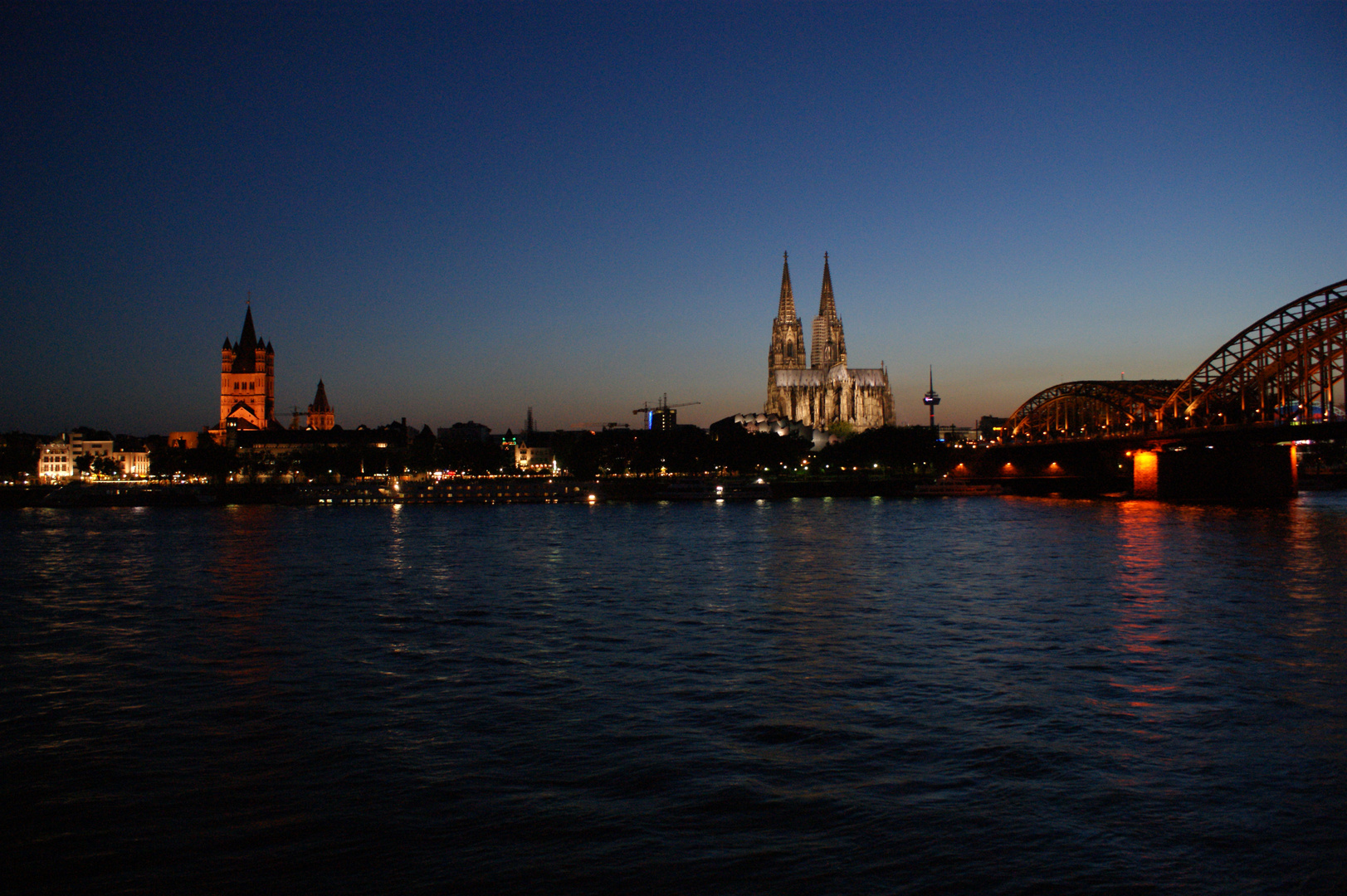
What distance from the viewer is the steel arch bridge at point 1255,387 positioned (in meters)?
64.1

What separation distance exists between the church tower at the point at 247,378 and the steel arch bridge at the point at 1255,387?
12902 cm

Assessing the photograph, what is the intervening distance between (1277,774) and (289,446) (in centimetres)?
16149

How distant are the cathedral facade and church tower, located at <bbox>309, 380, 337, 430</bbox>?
265ft

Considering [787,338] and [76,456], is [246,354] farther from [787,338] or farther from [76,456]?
[787,338]

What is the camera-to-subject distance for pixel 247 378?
176875mm

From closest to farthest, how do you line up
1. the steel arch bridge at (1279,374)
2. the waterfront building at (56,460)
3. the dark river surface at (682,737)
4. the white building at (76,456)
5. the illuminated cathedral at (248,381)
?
1. the dark river surface at (682,737)
2. the steel arch bridge at (1279,374)
3. the white building at (76,456)
4. the waterfront building at (56,460)
5. the illuminated cathedral at (248,381)

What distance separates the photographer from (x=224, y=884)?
812 centimetres

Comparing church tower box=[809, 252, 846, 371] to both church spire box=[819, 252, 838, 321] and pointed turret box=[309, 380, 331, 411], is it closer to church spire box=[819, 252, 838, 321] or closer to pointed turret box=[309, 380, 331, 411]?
church spire box=[819, 252, 838, 321]

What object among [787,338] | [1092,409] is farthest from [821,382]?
[1092,409]

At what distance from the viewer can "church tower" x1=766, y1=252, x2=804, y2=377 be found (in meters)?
175

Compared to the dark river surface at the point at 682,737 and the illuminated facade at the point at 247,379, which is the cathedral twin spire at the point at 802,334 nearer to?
the illuminated facade at the point at 247,379

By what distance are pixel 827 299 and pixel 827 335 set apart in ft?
21.3

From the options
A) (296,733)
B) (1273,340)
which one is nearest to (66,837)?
(296,733)

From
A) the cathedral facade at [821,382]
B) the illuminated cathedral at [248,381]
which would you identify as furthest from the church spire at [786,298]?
the illuminated cathedral at [248,381]
